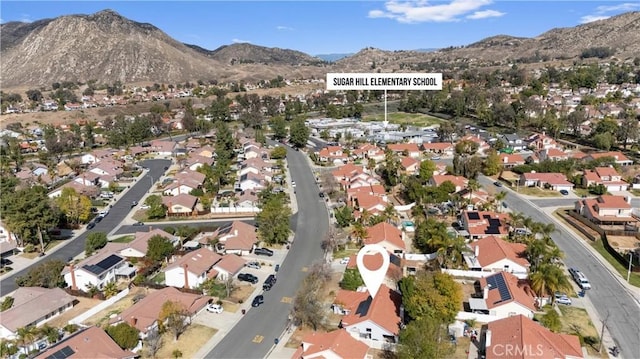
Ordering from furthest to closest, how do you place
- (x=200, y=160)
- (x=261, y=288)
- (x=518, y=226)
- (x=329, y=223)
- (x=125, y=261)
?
(x=200, y=160)
(x=329, y=223)
(x=518, y=226)
(x=125, y=261)
(x=261, y=288)

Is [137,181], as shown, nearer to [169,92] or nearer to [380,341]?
[380,341]

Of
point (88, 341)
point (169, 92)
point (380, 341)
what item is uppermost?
point (169, 92)

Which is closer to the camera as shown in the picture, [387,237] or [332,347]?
[332,347]

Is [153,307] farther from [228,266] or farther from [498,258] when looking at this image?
[498,258]

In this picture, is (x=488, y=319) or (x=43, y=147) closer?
(x=488, y=319)

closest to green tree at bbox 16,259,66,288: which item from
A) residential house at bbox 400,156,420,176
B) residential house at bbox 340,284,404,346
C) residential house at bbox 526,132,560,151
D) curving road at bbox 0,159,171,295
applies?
curving road at bbox 0,159,171,295

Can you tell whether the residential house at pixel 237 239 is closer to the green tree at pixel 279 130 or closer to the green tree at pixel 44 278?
the green tree at pixel 44 278

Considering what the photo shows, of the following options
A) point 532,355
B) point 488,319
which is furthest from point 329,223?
point 532,355

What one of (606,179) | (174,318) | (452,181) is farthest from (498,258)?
(606,179)
